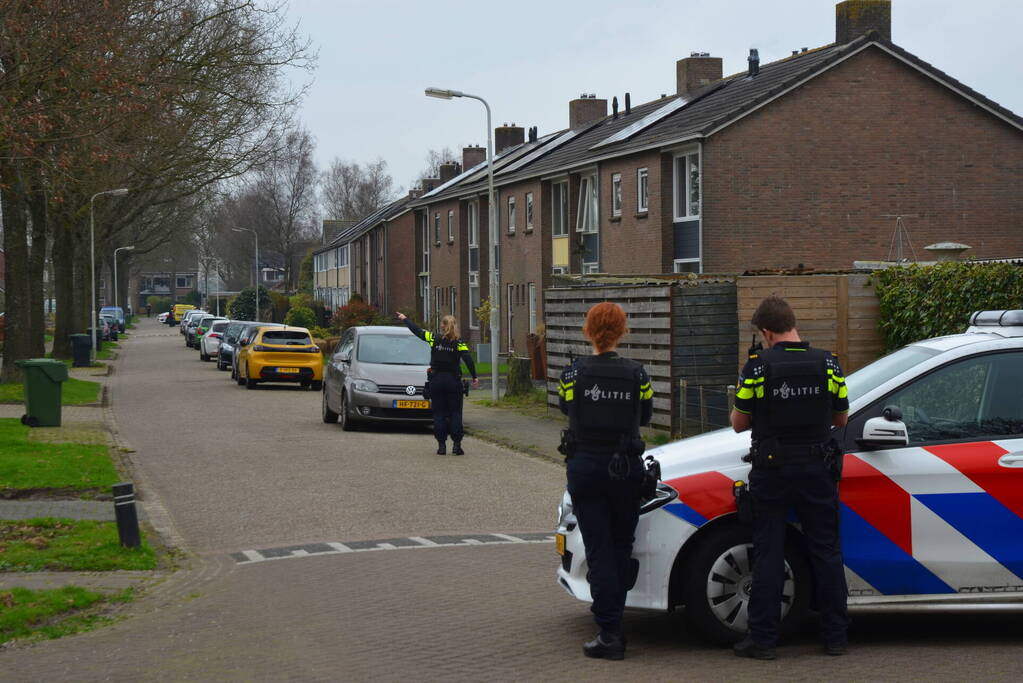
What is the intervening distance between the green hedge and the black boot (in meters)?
9.26

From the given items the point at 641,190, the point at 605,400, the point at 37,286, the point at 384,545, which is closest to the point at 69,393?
the point at 37,286

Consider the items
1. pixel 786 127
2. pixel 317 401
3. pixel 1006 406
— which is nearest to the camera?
pixel 1006 406

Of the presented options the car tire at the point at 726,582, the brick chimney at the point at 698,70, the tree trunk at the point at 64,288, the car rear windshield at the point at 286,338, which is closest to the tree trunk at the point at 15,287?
the car rear windshield at the point at 286,338

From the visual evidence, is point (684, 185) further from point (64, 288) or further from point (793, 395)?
point (793, 395)

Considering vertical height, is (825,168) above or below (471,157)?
below

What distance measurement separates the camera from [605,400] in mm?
6301

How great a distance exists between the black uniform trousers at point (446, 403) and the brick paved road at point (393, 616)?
1.81m

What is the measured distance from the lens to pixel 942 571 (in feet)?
20.9

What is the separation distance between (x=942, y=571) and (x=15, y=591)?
18.2 ft

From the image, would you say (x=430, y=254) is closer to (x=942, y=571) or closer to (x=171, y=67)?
(x=171, y=67)

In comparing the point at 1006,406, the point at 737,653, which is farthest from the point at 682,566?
A: the point at 1006,406

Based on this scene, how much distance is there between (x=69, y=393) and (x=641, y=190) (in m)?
15.2

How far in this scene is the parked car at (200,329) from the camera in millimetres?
55553

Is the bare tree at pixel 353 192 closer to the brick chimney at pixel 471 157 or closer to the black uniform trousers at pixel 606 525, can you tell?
the brick chimney at pixel 471 157
